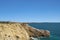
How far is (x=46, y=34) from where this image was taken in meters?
84.1

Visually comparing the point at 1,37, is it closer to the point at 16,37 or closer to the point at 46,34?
the point at 16,37

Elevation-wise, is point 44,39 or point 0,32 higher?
point 0,32

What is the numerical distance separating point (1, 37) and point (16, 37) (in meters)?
2.72

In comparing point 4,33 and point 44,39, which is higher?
point 4,33

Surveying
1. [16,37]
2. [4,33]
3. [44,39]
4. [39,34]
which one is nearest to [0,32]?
[4,33]

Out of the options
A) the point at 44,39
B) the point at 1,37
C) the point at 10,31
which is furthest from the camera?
the point at 44,39

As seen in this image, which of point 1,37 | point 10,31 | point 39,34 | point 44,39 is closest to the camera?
point 1,37

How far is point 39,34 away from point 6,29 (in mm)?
51316

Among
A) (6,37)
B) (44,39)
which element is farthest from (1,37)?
(44,39)

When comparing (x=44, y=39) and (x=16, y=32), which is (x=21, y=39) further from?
(x=44, y=39)

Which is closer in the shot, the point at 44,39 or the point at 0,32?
the point at 0,32

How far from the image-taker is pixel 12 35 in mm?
30688

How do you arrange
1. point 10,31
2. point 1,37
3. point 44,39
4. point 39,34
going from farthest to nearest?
1. point 39,34
2. point 44,39
3. point 10,31
4. point 1,37

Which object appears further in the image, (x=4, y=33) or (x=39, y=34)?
(x=39, y=34)
